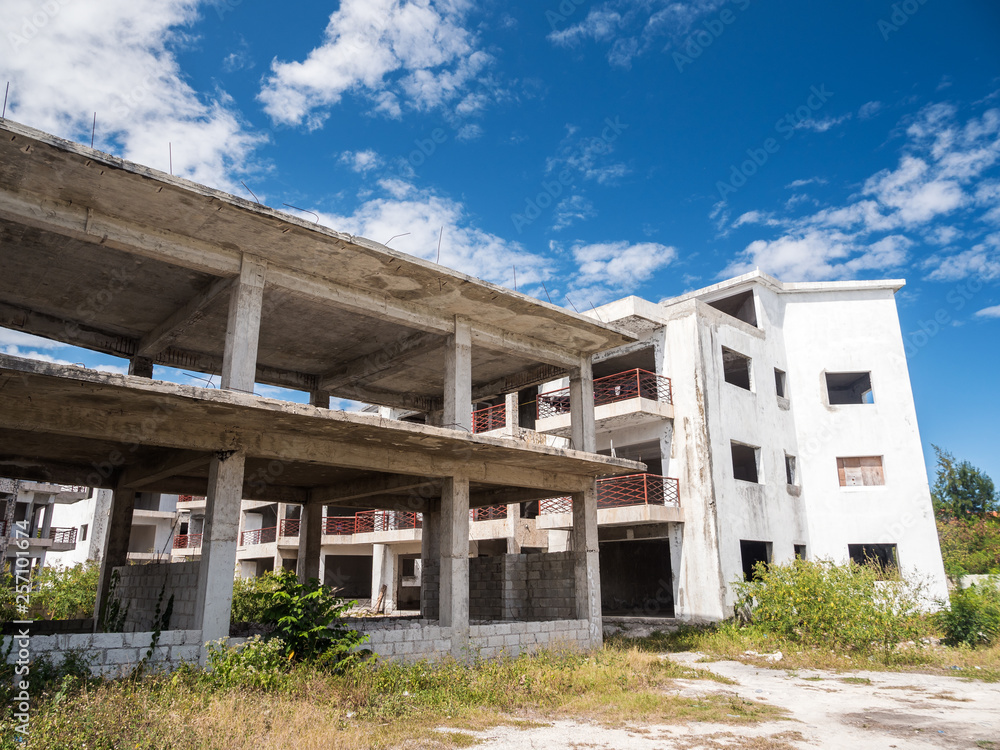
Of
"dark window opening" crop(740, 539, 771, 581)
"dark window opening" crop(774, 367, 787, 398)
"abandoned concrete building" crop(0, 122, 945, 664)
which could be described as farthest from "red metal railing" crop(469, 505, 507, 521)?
"dark window opening" crop(774, 367, 787, 398)

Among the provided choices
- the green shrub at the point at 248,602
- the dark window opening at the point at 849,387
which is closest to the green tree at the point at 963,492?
the dark window opening at the point at 849,387

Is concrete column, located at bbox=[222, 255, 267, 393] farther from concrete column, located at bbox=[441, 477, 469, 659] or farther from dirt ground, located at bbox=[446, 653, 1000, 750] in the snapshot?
dirt ground, located at bbox=[446, 653, 1000, 750]

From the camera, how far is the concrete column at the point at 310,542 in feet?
51.8

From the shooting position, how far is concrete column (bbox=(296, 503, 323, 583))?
51.8 ft

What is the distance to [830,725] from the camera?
328 inches

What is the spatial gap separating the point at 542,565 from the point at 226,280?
9.10 metres

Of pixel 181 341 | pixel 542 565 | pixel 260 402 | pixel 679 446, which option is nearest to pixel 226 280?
pixel 260 402

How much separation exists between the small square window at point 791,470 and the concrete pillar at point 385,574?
631 inches

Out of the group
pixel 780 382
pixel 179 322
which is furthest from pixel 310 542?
pixel 780 382

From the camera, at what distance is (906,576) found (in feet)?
69.2

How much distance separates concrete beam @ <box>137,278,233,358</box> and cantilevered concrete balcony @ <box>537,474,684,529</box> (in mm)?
10872

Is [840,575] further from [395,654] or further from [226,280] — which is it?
[226,280]

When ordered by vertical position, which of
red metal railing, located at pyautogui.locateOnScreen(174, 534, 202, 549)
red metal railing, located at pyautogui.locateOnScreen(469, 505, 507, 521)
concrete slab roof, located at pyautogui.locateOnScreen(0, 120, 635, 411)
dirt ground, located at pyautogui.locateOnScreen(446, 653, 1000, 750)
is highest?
concrete slab roof, located at pyautogui.locateOnScreen(0, 120, 635, 411)

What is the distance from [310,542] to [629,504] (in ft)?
29.6
